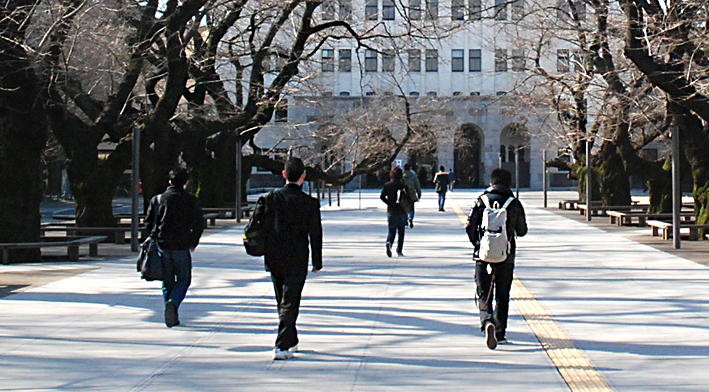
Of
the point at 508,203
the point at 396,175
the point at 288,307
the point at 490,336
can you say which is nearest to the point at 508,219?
the point at 508,203

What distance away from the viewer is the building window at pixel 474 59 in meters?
78.4

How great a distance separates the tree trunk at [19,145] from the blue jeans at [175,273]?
8.71m

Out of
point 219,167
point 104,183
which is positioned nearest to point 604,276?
point 104,183

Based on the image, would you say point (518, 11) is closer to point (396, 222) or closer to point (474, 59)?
point (396, 222)

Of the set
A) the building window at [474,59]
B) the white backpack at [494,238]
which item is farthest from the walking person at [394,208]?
the building window at [474,59]

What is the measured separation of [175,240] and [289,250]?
220 centimetres

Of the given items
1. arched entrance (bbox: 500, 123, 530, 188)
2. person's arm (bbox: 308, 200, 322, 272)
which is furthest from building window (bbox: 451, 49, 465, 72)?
person's arm (bbox: 308, 200, 322, 272)

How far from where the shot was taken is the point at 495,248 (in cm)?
911

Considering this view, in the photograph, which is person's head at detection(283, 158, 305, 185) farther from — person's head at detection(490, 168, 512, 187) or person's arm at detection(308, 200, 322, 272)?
person's head at detection(490, 168, 512, 187)

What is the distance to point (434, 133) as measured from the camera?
52656 mm

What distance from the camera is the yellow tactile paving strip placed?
780 centimetres

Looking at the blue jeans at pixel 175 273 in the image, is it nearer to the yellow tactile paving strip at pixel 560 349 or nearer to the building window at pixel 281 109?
the yellow tactile paving strip at pixel 560 349

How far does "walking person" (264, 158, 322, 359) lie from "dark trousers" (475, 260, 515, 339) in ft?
5.14

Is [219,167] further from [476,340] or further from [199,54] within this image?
[476,340]
